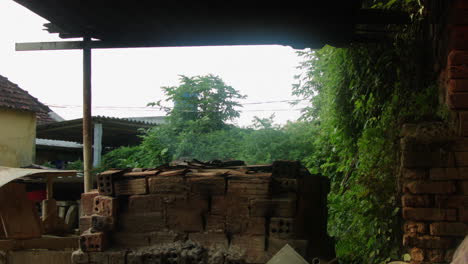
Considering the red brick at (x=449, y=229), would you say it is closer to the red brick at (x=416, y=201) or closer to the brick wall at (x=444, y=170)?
the brick wall at (x=444, y=170)

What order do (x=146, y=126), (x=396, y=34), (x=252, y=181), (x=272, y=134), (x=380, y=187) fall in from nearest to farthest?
1. (x=252, y=181)
2. (x=380, y=187)
3. (x=396, y=34)
4. (x=272, y=134)
5. (x=146, y=126)

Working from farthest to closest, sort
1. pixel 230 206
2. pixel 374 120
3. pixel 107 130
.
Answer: pixel 107 130, pixel 374 120, pixel 230 206

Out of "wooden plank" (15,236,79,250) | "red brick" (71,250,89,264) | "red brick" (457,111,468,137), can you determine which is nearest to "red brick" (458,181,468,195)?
"red brick" (457,111,468,137)

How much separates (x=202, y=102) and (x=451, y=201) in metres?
8.88

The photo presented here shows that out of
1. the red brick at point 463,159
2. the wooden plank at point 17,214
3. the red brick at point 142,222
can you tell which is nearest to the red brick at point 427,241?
the red brick at point 463,159

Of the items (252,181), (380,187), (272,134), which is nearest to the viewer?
(252,181)

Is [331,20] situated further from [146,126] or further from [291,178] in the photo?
[146,126]

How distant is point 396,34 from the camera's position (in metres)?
5.06

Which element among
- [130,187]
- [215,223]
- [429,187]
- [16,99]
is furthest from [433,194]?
[16,99]

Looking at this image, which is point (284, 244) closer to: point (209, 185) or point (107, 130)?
point (209, 185)

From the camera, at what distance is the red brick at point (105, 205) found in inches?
176

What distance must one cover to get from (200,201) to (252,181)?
54cm

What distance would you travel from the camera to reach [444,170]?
3664 mm

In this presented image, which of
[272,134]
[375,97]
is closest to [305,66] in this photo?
[272,134]
